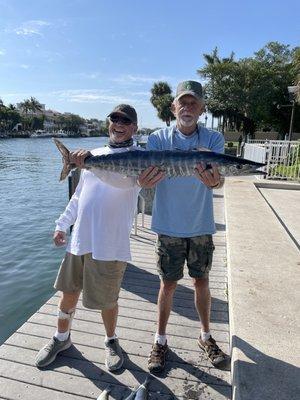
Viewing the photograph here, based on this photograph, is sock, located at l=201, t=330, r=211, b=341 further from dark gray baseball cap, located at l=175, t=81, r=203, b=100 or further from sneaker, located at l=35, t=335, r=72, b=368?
dark gray baseball cap, located at l=175, t=81, r=203, b=100

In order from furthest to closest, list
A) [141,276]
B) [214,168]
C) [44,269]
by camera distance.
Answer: [44,269]
[141,276]
[214,168]

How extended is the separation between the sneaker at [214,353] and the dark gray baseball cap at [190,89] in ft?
7.23

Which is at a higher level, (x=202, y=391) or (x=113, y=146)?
(x=113, y=146)

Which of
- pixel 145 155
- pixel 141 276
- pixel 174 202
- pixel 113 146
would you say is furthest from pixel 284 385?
pixel 141 276

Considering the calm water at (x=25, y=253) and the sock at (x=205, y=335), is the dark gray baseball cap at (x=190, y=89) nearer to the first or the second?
the sock at (x=205, y=335)

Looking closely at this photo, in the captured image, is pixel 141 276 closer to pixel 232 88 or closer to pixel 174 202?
pixel 174 202

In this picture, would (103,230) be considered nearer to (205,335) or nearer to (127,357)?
(127,357)

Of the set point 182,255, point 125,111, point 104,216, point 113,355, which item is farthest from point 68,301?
point 125,111

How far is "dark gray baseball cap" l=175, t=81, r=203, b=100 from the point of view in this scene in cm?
331

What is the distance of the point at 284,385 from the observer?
8.96 ft

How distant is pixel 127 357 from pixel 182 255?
113 cm

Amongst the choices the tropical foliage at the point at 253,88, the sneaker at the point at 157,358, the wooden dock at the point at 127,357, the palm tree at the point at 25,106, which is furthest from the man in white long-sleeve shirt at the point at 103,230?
the palm tree at the point at 25,106

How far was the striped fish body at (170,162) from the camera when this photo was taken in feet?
10.2

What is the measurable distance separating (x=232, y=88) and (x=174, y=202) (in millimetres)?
44177
